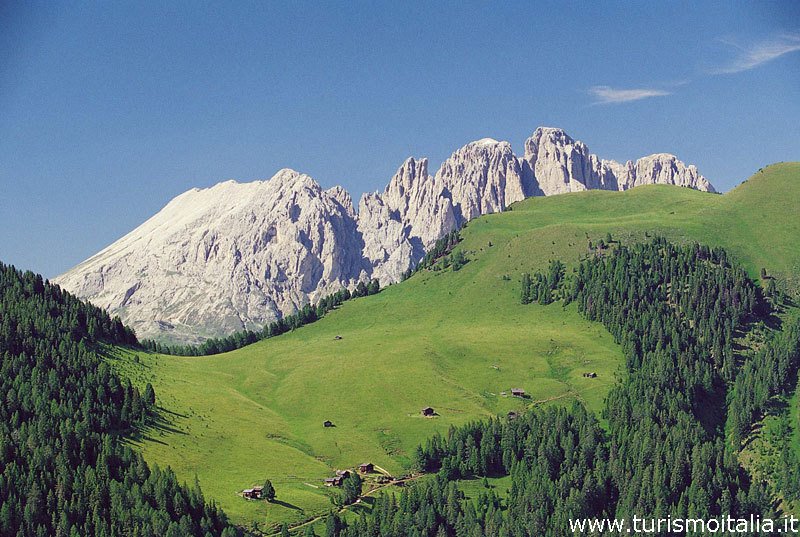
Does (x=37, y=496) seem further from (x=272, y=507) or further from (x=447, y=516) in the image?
(x=447, y=516)

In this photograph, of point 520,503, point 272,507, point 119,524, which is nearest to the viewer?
point 119,524

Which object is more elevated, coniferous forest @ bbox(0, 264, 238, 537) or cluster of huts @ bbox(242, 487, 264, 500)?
coniferous forest @ bbox(0, 264, 238, 537)

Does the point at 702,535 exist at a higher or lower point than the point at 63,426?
lower

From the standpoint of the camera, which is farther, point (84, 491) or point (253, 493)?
point (253, 493)

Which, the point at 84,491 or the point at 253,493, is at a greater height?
the point at 84,491

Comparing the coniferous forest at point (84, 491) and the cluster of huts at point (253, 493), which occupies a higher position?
the coniferous forest at point (84, 491)

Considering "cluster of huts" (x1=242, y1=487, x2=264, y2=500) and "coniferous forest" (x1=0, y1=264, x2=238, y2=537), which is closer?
"coniferous forest" (x1=0, y1=264, x2=238, y2=537)

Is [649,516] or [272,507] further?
[649,516]

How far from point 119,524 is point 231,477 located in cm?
2999

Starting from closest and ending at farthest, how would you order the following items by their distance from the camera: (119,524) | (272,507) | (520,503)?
(119,524), (272,507), (520,503)

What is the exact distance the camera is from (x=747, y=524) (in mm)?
197500

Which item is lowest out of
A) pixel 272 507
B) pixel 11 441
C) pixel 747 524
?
A: pixel 747 524

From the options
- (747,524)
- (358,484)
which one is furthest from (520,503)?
(747,524)

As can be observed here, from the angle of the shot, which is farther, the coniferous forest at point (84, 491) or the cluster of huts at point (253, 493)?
the cluster of huts at point (253, 493)
